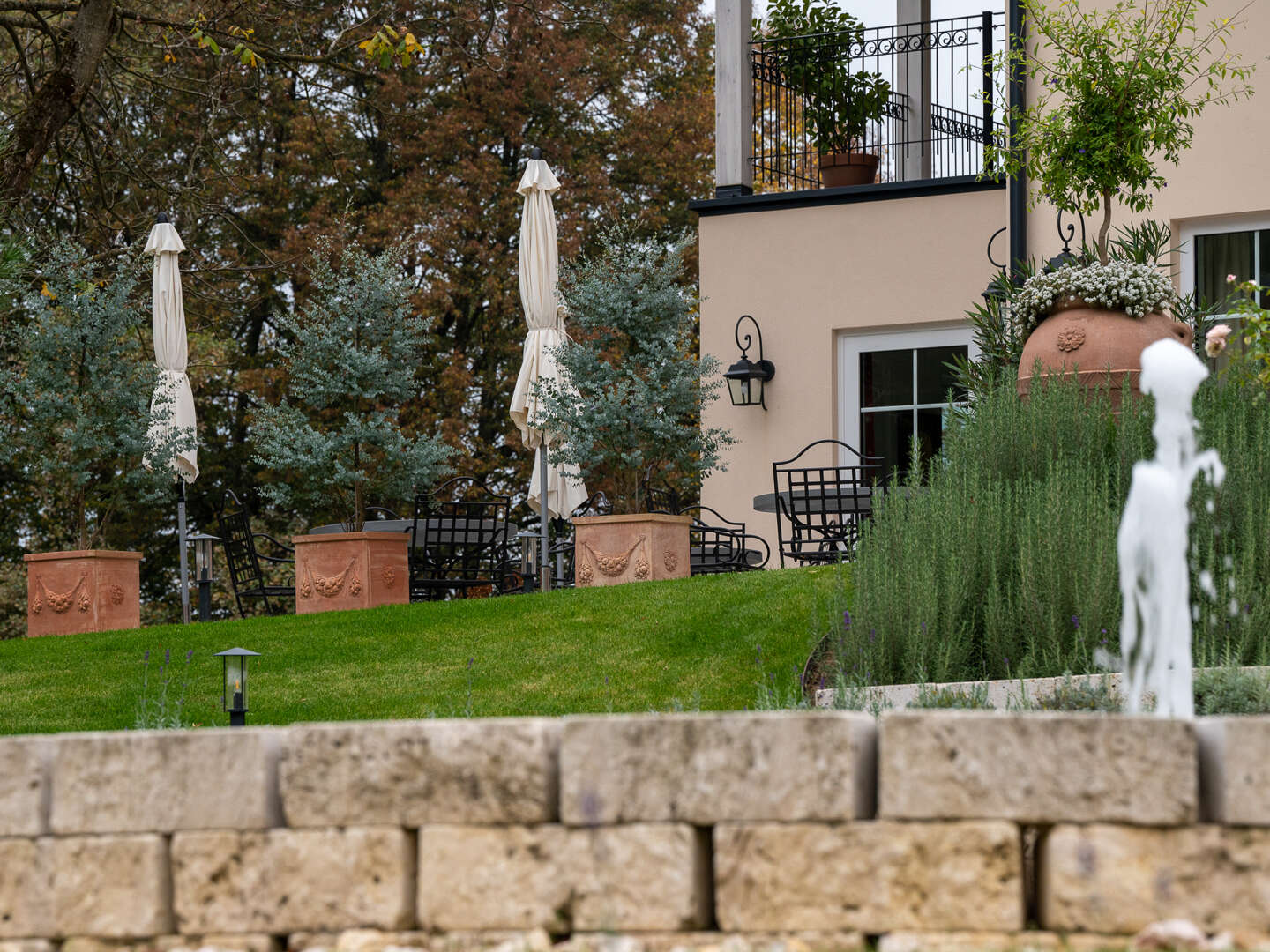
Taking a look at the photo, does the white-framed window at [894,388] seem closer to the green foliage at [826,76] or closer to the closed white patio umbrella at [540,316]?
the green foliage at [826,76]

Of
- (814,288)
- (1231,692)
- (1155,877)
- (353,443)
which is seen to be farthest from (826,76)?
(1155,877)

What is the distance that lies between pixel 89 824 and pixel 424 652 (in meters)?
4.26

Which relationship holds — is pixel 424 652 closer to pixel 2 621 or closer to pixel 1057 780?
pixel 1057 780

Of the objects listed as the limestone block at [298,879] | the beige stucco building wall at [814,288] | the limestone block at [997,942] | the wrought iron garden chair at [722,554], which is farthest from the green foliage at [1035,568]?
the beige stucco building wall at [814,288]

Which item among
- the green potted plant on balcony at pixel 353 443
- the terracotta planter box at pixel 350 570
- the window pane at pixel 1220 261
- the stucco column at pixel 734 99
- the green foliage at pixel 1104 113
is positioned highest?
the stucco column at pixel 734 99

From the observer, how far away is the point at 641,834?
334 cm

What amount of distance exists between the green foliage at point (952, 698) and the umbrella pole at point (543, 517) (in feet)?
14.5

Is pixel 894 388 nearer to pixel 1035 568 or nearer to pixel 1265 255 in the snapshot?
pixel 1265 255

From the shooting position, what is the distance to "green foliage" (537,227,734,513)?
31.5ft

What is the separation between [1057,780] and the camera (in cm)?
321

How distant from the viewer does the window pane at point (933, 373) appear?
12.0 metres

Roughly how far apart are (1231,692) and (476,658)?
3689 millimetres

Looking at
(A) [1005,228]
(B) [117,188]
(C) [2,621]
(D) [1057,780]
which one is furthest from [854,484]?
(C) [2,621]

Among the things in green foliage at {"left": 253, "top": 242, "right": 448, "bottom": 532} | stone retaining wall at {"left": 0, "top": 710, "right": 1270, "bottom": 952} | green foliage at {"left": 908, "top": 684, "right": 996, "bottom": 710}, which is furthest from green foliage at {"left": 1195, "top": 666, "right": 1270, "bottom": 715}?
green foliage at {"left": 253, "top": 242, "right": 448, "bottom": 532}
